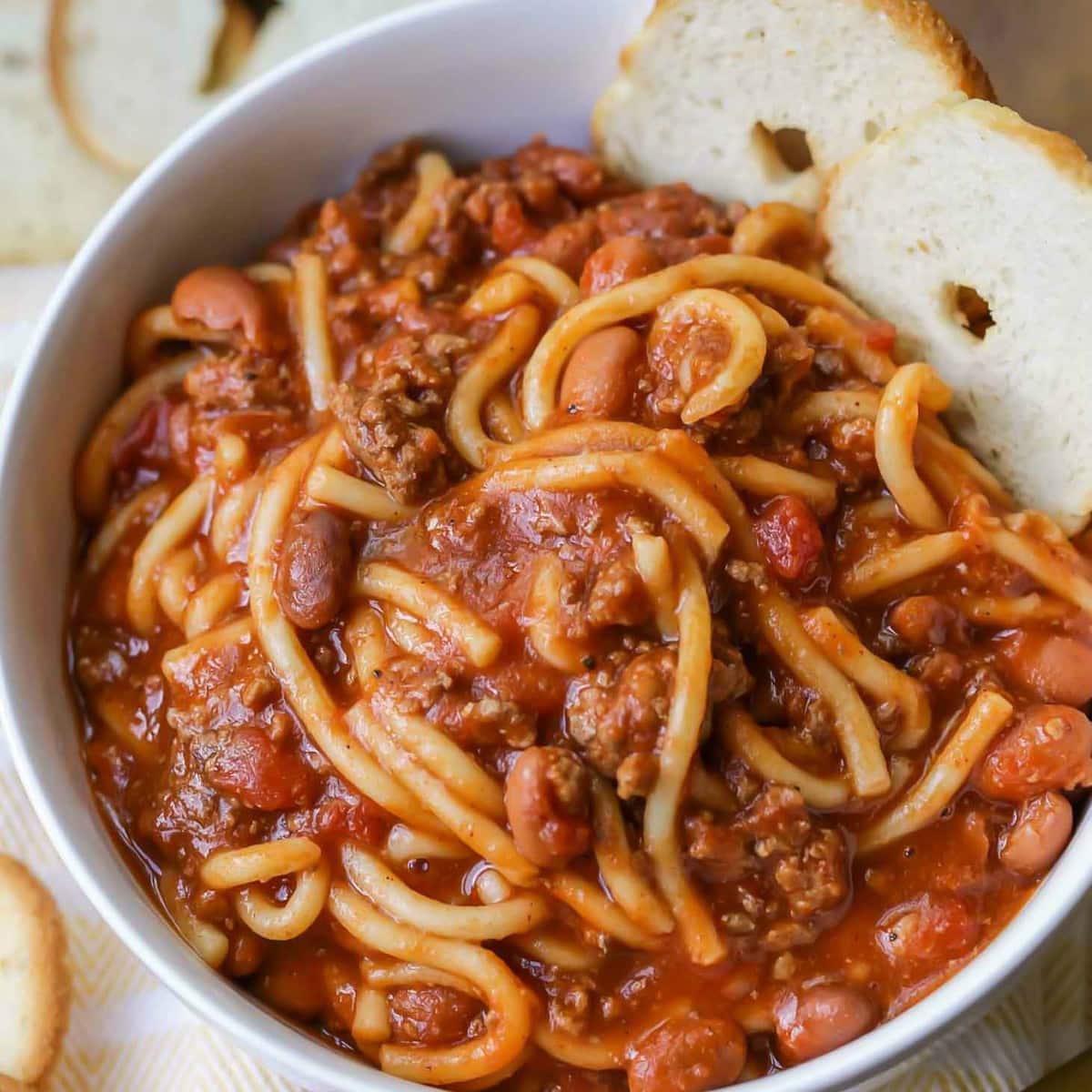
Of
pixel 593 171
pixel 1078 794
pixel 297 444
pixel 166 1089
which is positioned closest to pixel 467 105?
pixel 593 171

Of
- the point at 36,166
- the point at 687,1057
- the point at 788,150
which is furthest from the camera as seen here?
the point at 36,166

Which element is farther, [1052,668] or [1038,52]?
[1038,52]

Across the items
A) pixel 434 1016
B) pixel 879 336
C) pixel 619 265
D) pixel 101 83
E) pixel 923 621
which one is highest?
pixel 879 336

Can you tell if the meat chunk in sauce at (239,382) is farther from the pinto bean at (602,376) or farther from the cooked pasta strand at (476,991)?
the cooked pasta strand at (476,991)

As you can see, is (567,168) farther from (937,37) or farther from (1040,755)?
(1040,755)

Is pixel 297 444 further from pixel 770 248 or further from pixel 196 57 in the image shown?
pixel 196 57

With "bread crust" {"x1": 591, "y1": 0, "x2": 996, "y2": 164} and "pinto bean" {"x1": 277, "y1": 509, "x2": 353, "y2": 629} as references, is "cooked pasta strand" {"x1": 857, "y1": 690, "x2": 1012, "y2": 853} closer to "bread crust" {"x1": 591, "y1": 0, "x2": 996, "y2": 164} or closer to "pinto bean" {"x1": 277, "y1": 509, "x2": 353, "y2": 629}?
"pinto bean" {"x1": 277, "y1": 509, "x2": 353, "y2": 629}

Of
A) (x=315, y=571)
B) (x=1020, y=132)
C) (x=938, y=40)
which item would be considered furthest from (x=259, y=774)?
(x=938, y=40)
